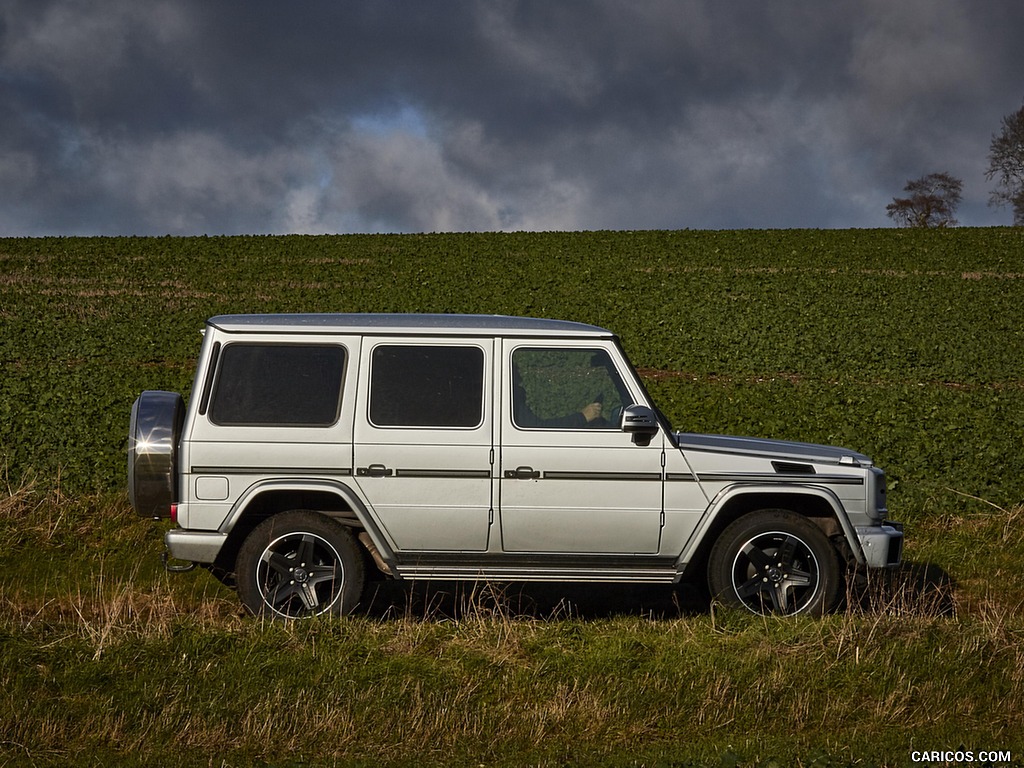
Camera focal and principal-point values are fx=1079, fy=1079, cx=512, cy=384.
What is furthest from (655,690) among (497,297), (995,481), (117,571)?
(497,297)

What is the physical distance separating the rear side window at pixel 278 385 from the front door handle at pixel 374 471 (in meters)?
0.39

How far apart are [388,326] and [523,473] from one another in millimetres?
1360

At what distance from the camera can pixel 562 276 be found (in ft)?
114

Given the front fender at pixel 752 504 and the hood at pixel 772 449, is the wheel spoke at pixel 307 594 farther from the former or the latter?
the hood at pixel 772 449

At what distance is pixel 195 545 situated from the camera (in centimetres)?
715

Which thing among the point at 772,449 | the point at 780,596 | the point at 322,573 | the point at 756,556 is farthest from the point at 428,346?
the point at 780,596

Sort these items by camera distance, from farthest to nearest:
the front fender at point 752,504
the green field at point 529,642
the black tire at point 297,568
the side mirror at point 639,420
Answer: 1. the front fender at point 752,504
2. the black tire at point 297,568
3. the side mirror at point 639,420
4. the green field at point 529,642

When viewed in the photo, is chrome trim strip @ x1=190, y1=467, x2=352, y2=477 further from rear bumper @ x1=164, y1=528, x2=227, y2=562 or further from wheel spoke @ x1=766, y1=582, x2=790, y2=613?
wheel spoke @ x1=766, y1=582, x2=790, y2=613

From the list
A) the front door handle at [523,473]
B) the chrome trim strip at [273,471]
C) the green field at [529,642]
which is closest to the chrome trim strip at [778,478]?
the green field at [529,642]

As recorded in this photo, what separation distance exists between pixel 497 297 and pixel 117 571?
21.5 metres

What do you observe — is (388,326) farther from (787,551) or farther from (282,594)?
(787,551)

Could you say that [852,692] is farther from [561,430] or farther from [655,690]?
[561,430]

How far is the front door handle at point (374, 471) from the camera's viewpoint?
23.7ft

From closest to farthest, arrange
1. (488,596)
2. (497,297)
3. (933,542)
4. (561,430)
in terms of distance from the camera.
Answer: (561,430), (488,596), (933,542), (497,297)
